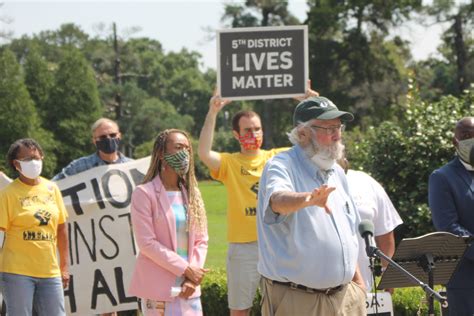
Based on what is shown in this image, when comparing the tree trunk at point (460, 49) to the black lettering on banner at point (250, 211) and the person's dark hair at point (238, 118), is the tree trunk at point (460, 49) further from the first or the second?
the black lettering on banner at point (250, 211)

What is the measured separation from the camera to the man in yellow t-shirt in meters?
8.70

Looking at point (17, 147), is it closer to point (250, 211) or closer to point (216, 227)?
point (250, 211)

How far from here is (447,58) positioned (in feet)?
245

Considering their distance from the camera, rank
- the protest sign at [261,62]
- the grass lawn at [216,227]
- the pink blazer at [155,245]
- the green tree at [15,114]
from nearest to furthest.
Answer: the pink blazer at [155,245] → the protest sign at [261,62] → the grass lawn at [216,227] → the green tree at [15,114]

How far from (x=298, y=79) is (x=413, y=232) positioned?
154 inches

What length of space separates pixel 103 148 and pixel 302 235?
16.3 feet

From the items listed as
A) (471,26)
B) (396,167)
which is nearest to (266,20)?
(471,26)

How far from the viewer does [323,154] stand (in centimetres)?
530

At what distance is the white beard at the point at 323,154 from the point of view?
5.30m

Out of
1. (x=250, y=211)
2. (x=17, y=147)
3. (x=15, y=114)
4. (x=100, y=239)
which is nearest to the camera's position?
(x=17, y=147)

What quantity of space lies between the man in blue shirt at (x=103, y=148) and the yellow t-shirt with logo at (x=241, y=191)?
4.40 feet

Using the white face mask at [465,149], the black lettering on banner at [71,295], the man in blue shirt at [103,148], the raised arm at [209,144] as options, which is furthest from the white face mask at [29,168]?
the white face mask at [465,149]

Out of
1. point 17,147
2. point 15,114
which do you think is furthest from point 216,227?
point 15,114

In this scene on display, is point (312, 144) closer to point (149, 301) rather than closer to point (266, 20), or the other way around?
point (149, 301)
